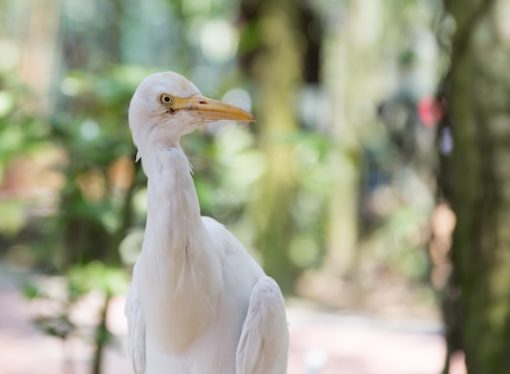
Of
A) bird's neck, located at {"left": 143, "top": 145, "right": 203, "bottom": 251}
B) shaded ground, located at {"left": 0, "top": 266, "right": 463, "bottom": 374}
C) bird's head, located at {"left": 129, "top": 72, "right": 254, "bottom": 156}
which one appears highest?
bird's head, located at {"left": 129, "top": 72, "right": 254, "bottom": 156}

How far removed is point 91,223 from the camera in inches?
108

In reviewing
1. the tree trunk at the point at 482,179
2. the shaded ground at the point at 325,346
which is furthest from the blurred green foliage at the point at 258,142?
the tree trunk at the point at 482,179

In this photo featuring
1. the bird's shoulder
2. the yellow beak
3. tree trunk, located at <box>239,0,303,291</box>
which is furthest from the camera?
tree trunk, located at <box>239,0,303,291</box>

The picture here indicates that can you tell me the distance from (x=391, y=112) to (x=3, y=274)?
3545 millimetres

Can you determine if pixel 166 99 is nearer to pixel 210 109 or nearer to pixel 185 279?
pixel 210 109

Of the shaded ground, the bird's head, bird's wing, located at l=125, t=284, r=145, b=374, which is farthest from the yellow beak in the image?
the shaded ground

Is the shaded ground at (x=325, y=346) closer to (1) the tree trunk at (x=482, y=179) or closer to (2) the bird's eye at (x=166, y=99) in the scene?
(1) the tree trunk at (x=482, y=179)

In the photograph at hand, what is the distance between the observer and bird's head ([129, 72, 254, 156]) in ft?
4.17

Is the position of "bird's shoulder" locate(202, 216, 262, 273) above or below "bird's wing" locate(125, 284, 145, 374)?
above

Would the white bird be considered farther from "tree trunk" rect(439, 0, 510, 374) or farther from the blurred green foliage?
the blurred green foliage

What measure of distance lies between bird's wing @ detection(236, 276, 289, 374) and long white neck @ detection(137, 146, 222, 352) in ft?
0.23

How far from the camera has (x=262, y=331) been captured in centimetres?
132

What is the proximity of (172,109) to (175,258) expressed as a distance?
246 mm

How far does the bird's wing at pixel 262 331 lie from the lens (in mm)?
1314
